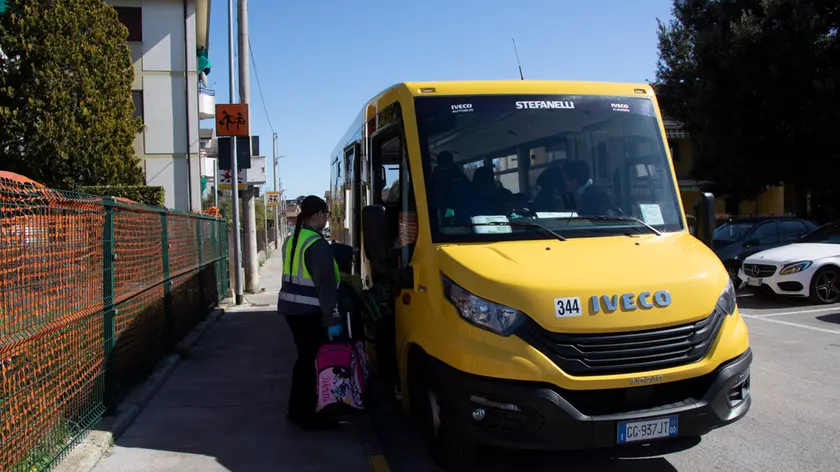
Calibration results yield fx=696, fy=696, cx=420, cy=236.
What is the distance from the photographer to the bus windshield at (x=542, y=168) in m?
5.02

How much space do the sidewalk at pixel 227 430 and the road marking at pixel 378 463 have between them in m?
0.05

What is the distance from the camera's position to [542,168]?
5301 millimetres

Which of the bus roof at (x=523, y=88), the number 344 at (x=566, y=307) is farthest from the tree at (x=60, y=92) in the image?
the number 344 at (x=566, y=307)

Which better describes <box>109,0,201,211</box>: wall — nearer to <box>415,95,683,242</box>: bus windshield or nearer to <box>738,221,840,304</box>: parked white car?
<box>738,221,840,304</box>: parked white car

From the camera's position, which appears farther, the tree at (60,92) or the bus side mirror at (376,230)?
the tree at (60,92)

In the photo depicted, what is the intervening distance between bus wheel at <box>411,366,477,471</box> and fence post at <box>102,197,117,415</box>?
103 inches

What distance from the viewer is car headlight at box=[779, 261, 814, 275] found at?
12.4 meters

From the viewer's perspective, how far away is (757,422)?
5.70 metres

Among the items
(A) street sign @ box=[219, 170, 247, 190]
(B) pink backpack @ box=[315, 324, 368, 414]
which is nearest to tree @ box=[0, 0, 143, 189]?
(A) street sign @ box=[219, 170, 247, 190]

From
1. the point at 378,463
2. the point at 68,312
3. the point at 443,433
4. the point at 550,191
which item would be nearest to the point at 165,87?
the point at 68,312

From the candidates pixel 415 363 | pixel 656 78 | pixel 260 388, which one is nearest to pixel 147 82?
pixel 656 78

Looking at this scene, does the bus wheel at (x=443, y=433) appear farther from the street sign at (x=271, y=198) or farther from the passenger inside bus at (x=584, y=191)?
the street sign at (x=271, y=198)

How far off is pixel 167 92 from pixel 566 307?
22.5 metres

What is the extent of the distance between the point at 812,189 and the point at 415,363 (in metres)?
20.7
